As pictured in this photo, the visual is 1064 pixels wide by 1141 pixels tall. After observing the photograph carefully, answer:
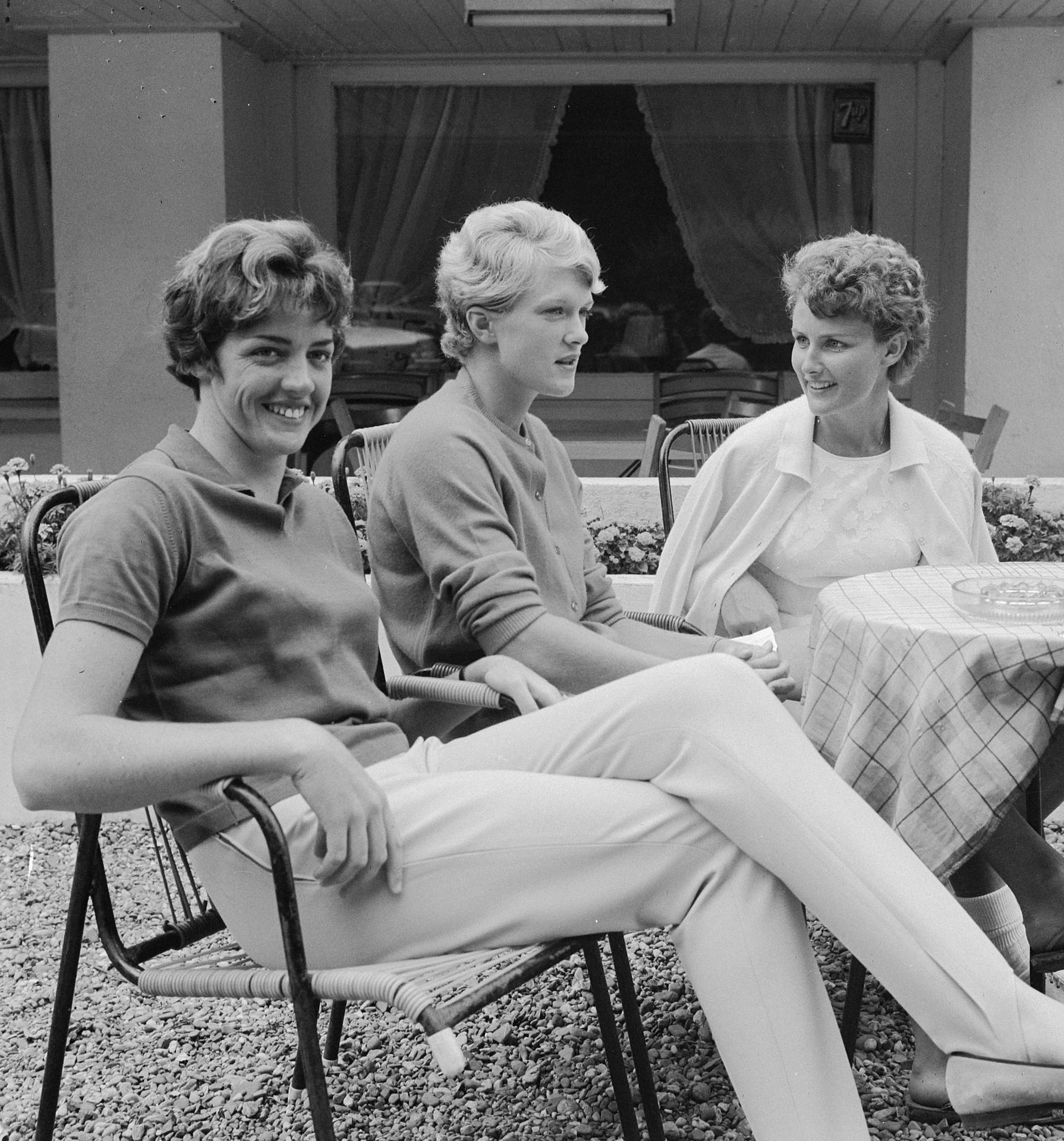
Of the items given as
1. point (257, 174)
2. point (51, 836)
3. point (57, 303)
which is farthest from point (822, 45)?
point (51, 836)

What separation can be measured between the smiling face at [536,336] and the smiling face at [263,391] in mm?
519

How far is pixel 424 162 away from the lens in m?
8.69

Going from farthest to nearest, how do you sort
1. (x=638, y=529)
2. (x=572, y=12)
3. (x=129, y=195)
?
(x=129, y=195)
(x=572, y=12)
(x=638, y=529)

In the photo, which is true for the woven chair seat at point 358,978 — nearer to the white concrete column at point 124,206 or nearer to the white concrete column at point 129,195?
the white concrete column at point 129,195

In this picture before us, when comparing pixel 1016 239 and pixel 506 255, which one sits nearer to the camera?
pixel 506 255

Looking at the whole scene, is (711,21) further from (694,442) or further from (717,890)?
(717,890)

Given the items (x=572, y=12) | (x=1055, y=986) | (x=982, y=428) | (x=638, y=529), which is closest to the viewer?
(x=1055, y=986)

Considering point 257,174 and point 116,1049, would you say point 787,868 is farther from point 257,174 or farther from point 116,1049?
point 257,174

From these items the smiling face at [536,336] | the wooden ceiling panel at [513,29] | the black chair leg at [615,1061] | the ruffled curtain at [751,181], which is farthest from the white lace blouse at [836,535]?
the ruffled curtain at [751,181]

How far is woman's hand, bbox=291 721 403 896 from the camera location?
5.14ft

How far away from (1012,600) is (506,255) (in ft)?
3.23

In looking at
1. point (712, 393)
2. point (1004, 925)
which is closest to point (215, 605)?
point (1004, 925)

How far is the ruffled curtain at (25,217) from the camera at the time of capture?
8.59m

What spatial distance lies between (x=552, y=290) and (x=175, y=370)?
728 mm
